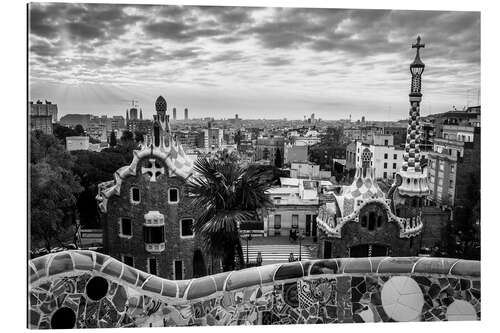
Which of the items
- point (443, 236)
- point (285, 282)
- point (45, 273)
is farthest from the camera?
point (443, 236)

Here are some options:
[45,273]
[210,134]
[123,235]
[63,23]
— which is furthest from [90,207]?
[63,23]

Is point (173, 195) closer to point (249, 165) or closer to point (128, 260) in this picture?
point (128, 260)

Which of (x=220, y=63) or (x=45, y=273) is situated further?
(x=220, y=63)

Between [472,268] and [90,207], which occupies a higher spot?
[90,207]

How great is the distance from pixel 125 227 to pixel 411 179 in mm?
4689

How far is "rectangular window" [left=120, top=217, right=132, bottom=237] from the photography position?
824 cm

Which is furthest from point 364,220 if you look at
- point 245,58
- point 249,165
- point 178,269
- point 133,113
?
point 133,113

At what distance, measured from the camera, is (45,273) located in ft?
21.5

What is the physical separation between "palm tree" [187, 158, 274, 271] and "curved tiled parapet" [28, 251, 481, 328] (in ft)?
1.69

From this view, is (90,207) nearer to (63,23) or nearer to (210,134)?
(210,134)

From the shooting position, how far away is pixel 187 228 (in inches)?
327

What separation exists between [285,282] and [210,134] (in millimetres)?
2549

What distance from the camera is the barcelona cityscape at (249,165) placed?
683 centimetres

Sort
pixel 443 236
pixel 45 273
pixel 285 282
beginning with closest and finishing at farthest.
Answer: pixel 45 273, pixel 285 282, pixel 443 236
